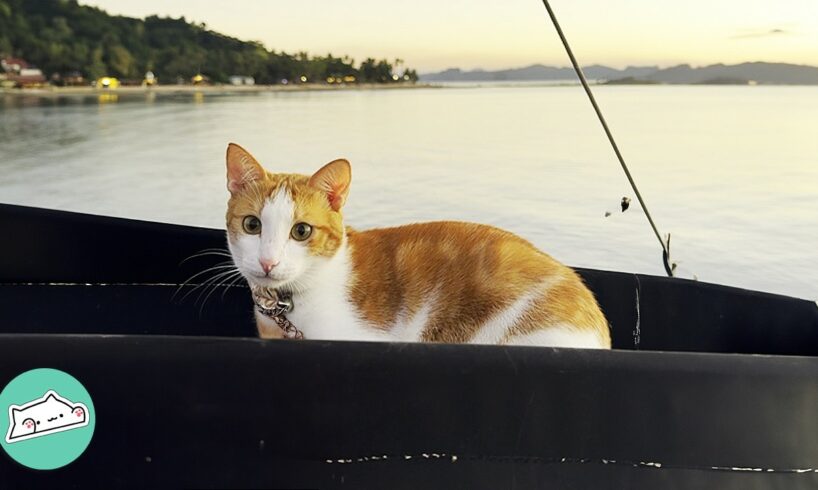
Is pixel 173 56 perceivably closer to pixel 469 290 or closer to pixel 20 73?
A: pixel 20 73

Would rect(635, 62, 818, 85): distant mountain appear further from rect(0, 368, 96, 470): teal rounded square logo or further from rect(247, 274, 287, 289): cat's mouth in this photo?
rect(0, 368, 96, 470): teal rounded square logo

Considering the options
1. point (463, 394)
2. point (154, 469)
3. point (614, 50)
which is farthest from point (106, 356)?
point (614, 50)

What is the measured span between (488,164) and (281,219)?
2019 mm

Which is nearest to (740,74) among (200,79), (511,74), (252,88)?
(511,74)

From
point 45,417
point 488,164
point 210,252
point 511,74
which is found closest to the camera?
point 45,417

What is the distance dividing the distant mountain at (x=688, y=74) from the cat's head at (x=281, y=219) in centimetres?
106

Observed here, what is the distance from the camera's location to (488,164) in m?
2.88

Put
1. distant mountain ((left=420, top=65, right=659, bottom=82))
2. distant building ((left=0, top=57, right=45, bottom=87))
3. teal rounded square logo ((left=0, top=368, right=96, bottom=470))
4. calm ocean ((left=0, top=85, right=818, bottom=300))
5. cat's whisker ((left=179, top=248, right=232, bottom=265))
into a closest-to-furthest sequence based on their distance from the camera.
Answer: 1. teal rounded square logo ((left=0, top=368, right=96, bottom=470))
2. cat's whisker ((left=179, top=248, right=232, bottom=265))
3. distant mountain ((left=420, top=65, right=659, bottom=82))
4. calm ocean ((left=0, top=85, right=818, bottom=300))
5. distant building ((left=0, top=57, right=45, bottom=87))

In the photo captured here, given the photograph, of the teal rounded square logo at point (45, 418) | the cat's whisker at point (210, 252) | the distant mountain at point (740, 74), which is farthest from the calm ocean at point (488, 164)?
the teal rounded square logo at point (45, 418)

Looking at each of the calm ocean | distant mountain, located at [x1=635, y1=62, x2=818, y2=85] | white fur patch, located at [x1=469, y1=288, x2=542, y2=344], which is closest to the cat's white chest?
white fur patch, located at [x1=469, y1=288, x2=542, y2=344]

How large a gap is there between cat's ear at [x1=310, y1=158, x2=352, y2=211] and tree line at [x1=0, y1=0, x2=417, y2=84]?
101 cm

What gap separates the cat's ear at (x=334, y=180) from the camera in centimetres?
93

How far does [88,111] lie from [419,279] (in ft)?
8.13

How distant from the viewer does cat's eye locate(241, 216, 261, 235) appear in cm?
94
